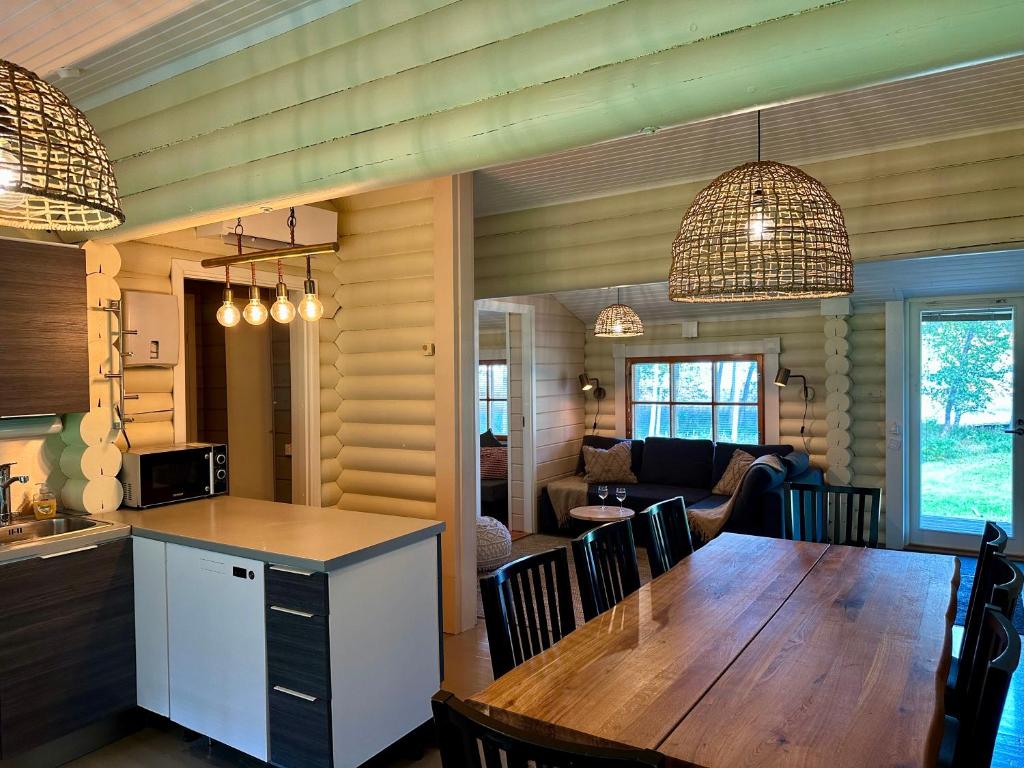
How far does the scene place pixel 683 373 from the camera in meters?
7.30

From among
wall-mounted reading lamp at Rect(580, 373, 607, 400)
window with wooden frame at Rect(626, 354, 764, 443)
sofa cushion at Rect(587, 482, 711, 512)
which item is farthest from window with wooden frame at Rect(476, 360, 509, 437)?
sofa cushion at Rect(587, 482, 711, 512)

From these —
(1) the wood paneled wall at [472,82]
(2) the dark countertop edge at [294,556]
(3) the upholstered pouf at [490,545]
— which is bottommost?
(3) the upholstered pouf at [490,545]

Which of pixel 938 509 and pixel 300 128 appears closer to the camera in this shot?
pixel 300 128

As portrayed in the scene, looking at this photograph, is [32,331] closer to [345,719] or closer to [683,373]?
[345,719]

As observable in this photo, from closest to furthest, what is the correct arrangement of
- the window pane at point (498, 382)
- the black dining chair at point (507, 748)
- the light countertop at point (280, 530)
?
the black dining chair at point (507, 748) → the light countertop at point (280, 530) → the window pane at point (498, 382)

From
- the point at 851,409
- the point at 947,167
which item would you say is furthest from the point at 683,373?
the point at 947,167

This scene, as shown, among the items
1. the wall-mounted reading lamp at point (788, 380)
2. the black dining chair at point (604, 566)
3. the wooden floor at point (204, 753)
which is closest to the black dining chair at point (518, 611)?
the black dining chair at point (604, 566)

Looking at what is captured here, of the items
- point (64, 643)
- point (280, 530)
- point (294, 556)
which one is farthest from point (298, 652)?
point (64, 643)

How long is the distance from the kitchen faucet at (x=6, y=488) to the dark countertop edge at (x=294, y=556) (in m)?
0.51

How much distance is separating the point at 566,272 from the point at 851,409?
10.6 feet

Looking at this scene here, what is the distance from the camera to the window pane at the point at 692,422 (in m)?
7.18

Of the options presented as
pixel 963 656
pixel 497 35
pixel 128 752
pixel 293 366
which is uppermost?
pixel 497 35

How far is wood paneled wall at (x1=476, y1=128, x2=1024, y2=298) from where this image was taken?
3441 mm

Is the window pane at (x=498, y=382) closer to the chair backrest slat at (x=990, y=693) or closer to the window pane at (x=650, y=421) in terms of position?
the window pane at (x=650, y=421)
